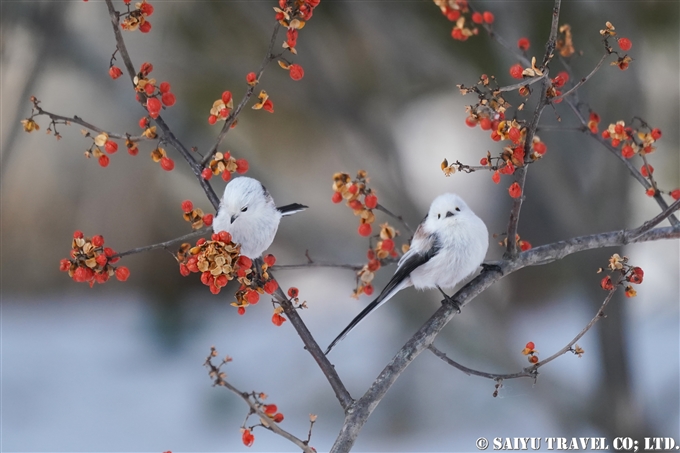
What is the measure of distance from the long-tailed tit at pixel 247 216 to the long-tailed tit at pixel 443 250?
125mm

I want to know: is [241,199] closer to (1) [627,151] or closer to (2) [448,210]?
(2) [448,210]

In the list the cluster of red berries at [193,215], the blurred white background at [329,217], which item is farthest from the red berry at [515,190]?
the blurred white background at [329,217]

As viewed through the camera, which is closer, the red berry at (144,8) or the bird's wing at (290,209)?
the red berry at (144,8)

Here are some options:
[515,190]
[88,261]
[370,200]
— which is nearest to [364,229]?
[370,200]

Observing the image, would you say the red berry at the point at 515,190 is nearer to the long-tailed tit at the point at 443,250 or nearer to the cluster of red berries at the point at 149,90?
the long-tailed tit at the point at 443,250

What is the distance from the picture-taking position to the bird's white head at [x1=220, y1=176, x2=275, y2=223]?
0.50 metres

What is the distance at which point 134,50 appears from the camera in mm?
1261

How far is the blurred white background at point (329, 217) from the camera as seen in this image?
3.69 feet

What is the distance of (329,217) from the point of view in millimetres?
1297

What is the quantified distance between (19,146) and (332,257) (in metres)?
0.78

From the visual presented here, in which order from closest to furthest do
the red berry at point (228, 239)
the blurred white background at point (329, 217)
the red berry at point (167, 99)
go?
the red berry at point (228, 239), the red berry at point (167, 99), the blurred white background at point (329, 217)

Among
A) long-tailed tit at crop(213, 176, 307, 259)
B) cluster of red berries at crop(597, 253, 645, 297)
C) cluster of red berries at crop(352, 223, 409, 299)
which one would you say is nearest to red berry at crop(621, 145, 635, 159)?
cluster of red berries at crop(597, 253, 645, 297)

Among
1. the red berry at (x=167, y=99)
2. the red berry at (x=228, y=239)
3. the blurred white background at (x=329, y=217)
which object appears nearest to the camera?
the red berry at (x=228, y=239)

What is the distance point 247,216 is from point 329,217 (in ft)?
2.57
